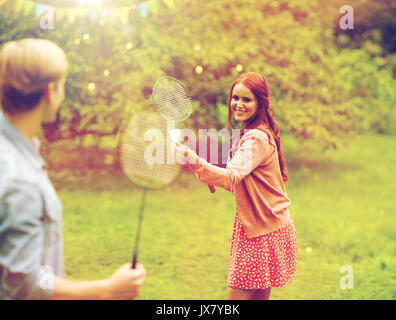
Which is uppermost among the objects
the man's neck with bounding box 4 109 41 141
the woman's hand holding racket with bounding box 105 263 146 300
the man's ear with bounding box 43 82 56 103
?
the man's ear with bounding box 43 82 56 103

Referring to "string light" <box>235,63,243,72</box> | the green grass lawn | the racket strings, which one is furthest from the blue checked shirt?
"string light" <box>235,63,243,72</box>

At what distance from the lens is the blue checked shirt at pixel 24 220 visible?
4.17ft

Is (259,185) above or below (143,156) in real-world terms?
below

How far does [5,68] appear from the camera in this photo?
1383mm

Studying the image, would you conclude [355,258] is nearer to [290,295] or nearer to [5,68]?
[290,295]

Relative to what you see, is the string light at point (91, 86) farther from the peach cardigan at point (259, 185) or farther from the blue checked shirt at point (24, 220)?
the blue checked shirt at point (24, 220)

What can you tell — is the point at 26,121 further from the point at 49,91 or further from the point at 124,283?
the point at 124,283

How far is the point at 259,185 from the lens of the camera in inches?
93.1

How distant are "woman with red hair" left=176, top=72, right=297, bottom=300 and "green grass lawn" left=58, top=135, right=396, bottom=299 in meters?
1.37

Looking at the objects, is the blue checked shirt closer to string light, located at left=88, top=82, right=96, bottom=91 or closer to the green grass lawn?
the green grass lawn

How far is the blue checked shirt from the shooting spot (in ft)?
4.17

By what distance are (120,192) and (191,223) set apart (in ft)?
4.67

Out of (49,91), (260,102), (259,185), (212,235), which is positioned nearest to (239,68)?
(212,235)

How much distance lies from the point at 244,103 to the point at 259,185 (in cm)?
44
